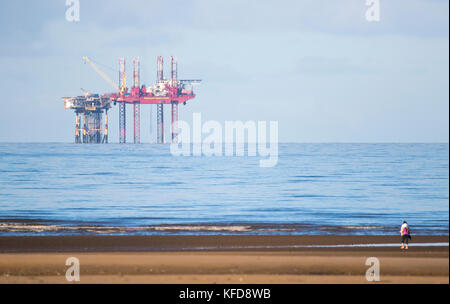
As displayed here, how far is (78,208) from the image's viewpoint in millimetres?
34531

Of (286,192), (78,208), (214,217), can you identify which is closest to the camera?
(214,217)

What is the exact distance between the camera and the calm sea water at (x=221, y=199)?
25.1 m

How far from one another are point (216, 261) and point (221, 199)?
27.4m

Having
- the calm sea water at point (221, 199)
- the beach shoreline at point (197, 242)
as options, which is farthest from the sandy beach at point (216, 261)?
the calm sea water at point (221, 199)

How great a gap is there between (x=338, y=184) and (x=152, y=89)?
10177cm

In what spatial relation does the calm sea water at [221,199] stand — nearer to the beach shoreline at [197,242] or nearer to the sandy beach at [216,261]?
the beach shoreline at [197,242]

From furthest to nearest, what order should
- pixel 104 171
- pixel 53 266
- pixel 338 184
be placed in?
1. pixel 104 171
2. pixel 338 184
3. pixel 53 266

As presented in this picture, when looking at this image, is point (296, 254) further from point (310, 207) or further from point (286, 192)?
point (286, 192)

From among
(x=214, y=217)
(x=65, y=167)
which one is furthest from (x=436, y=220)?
(x=65, y=167)

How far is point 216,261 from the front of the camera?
14.6 metres

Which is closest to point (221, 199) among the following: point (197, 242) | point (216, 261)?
point (197, 242)

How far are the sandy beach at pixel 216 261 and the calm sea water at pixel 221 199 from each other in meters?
4.00

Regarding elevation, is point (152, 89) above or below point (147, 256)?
above

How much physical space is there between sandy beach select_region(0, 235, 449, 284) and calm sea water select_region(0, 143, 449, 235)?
4.00 meters
